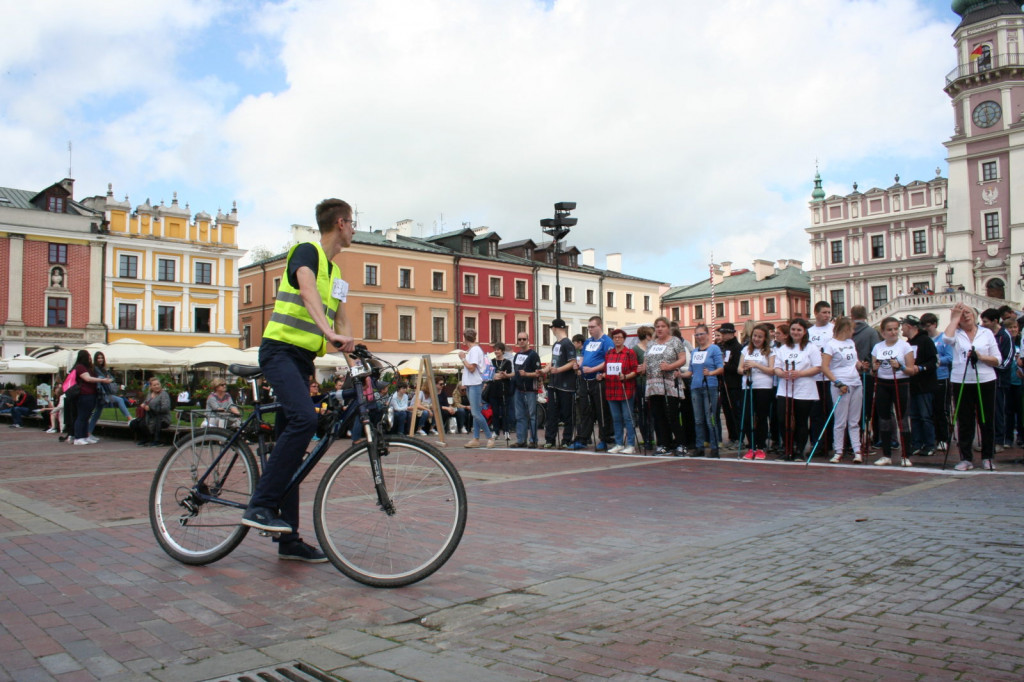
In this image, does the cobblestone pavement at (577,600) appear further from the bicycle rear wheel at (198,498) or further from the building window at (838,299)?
the building window at (838,299)

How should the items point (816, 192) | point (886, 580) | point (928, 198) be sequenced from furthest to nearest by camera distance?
point (816, 192) → point (928, 198) → point (886, 580)

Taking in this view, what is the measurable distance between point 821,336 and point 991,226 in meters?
61.7

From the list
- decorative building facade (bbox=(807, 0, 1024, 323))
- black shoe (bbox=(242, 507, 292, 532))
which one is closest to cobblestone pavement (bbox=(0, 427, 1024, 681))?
black shoe (bbox=(242, 507, 292, 532))

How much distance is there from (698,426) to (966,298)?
53.6 meters

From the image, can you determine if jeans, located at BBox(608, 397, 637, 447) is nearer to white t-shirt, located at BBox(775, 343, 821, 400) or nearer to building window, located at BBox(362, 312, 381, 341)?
white t-shirt, located at BBox(775, 343, 821, 400)

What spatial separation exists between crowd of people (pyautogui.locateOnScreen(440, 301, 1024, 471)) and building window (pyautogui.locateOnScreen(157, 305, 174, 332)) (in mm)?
47929

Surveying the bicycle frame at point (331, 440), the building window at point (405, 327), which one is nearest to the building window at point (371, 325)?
the building window at point (405, 327)

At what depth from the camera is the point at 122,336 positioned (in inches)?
2082

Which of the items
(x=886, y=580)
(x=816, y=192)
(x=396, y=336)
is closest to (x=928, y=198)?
(x=816, y=192)

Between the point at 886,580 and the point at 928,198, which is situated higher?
the point at 928,198

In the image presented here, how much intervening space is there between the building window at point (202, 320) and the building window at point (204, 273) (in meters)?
2.15

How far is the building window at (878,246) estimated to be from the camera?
69.2 m

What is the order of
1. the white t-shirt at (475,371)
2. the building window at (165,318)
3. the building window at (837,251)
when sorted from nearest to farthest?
1. the white t-shirt at (475,371)
2. the building window at (165,318)
3. the building window at (837,251)

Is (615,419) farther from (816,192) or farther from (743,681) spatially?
(816,192)
